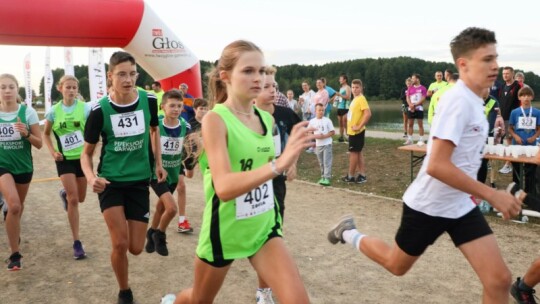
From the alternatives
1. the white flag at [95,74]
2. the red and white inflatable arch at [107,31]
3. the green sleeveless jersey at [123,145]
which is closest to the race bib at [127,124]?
the green sleeveless jersey at [123,145]

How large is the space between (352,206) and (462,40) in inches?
206

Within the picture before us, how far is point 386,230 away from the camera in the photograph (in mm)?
6566

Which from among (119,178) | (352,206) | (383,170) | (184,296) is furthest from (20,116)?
(383,170)

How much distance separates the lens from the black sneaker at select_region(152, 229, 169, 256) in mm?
5285

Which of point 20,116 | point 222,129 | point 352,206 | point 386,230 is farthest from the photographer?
point 352,206

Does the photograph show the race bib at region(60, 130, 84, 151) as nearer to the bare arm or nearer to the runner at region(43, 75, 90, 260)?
the runner at region(43, 75, 90, 260)

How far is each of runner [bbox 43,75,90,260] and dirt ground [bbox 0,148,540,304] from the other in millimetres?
503

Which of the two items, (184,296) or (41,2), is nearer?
(184,296)

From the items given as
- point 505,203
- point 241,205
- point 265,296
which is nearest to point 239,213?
point 241,205

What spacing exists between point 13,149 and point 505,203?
4927 millimetres

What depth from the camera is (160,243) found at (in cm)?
534

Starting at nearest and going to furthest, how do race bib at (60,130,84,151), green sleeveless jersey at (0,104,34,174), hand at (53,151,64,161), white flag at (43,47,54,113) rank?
green sleeveless jersey at (0,104,34,174) < hand at (53,151,64,161) < race bib at (60,130,84,151) < white flag at (43,47,54,113)

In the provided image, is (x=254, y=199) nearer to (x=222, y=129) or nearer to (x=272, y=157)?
(x=272, y=157)

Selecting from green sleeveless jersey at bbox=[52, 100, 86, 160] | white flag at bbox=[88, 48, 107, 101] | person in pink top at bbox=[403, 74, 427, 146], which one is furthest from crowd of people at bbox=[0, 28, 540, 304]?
white flag at bbox=[88, 48, 107, 101]
